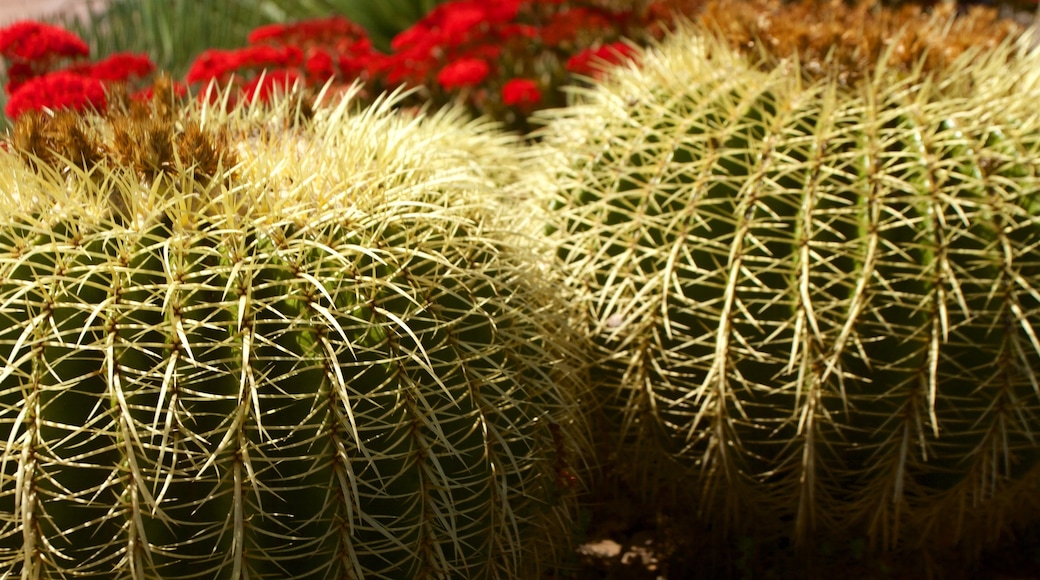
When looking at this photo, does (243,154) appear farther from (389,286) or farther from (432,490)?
(432,490)

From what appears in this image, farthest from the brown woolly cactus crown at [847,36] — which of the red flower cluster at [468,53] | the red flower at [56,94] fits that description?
the red flower at [56,94]

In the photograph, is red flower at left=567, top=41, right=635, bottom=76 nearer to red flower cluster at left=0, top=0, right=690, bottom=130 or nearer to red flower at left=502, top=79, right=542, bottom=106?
red flower cluster at left=0, top=0, right=690, bottom=130

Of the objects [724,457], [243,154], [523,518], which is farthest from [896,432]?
[243,154]

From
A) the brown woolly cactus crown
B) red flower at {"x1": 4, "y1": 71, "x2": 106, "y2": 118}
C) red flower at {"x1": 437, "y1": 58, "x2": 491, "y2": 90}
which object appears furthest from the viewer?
red flower at {"x1": 437, "y1": 58, "x2": 491, "y2": 90}

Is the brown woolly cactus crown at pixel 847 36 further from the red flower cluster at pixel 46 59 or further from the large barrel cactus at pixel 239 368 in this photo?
the red flower cluster at pixel 46 59

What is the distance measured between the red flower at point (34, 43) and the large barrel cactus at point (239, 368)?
156 cm

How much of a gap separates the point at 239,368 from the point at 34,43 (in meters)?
2.16

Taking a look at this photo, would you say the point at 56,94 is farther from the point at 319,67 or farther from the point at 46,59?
the point at 319,67

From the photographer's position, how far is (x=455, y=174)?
87.8 inches

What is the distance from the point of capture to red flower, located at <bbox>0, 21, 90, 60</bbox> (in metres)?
3.14

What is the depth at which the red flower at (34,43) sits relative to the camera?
314 cm

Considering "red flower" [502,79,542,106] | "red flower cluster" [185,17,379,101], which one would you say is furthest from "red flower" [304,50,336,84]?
"red flower" [502,79,542,106]

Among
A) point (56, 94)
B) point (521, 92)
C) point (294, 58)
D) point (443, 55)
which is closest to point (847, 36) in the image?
point (56, 94)

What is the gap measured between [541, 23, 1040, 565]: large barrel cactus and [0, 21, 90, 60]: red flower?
1894 mm
